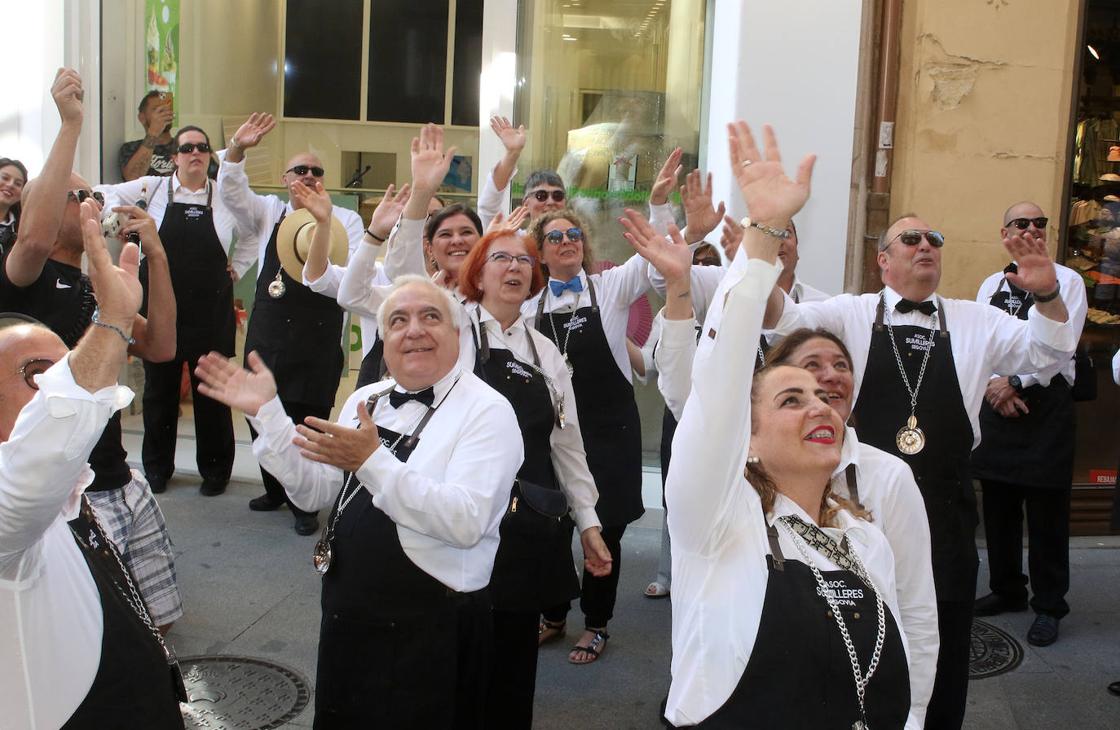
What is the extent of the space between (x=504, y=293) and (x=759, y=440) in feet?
5.37

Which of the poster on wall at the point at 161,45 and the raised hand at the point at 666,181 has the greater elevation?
the poster on wall at the point at 161,45

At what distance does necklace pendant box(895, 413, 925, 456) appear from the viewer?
397cm

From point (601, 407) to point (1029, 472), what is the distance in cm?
237

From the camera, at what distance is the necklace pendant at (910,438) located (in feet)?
13.0

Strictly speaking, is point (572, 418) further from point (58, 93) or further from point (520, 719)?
point (58, 93)

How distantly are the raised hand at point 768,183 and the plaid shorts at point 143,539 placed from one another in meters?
3.16

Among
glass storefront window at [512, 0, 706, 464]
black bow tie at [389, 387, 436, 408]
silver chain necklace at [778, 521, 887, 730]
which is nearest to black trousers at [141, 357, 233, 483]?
glass storefront window at [512, 0, 706, 464]

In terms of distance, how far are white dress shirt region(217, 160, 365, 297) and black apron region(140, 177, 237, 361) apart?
237mm

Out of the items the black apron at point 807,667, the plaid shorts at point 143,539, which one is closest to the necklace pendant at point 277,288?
the plaid shorts at point 143,539

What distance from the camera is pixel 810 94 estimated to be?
6637mm

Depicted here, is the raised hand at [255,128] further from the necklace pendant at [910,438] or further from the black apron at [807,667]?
the black apron at [807,667]

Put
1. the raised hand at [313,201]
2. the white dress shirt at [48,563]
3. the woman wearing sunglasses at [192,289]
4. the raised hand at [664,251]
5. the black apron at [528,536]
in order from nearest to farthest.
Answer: the white dress shirt at [48,563], the raised hand at [664,251], the black apron at [528,536], the raised hand at [313,201], the woman wearing sunglasses at [192,289]

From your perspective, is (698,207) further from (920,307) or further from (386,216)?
(386,216)

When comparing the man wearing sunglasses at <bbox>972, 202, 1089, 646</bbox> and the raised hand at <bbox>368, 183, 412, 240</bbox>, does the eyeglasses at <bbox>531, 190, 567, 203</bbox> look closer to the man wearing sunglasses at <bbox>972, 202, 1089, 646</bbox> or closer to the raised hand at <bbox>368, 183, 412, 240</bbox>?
the raised hand at <bbox>368, 183, 412, 240</bbox>
